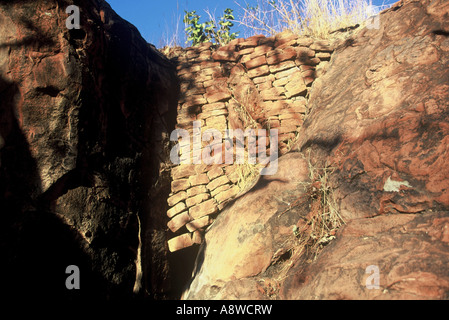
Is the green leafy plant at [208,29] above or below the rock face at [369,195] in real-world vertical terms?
above

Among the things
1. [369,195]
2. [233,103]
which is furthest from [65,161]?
[369,195]

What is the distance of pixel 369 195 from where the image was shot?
195 centimetres

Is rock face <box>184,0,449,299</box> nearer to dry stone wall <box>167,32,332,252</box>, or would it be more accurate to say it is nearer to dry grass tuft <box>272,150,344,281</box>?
dry grass tuft <box>272,150,344,281</box>

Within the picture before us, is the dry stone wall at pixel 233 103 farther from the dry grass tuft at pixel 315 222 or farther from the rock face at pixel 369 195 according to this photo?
the dry grass tuft at pixel 315 222

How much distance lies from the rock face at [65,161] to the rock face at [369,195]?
773mm

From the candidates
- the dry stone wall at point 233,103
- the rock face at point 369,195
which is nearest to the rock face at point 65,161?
the dry stone wall at point 233,103

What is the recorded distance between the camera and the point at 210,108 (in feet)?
10.9

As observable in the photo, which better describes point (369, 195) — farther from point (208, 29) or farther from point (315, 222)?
point (208, 29)

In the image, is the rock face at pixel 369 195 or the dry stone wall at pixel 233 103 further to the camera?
the dry stone wall at pixel 233 103

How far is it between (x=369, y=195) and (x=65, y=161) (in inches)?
88.6

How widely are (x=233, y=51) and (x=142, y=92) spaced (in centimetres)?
136

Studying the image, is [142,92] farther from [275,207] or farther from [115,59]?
[275,207]

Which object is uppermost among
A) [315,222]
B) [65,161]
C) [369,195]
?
[65,161]

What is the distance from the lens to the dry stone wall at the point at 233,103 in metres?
2.92
